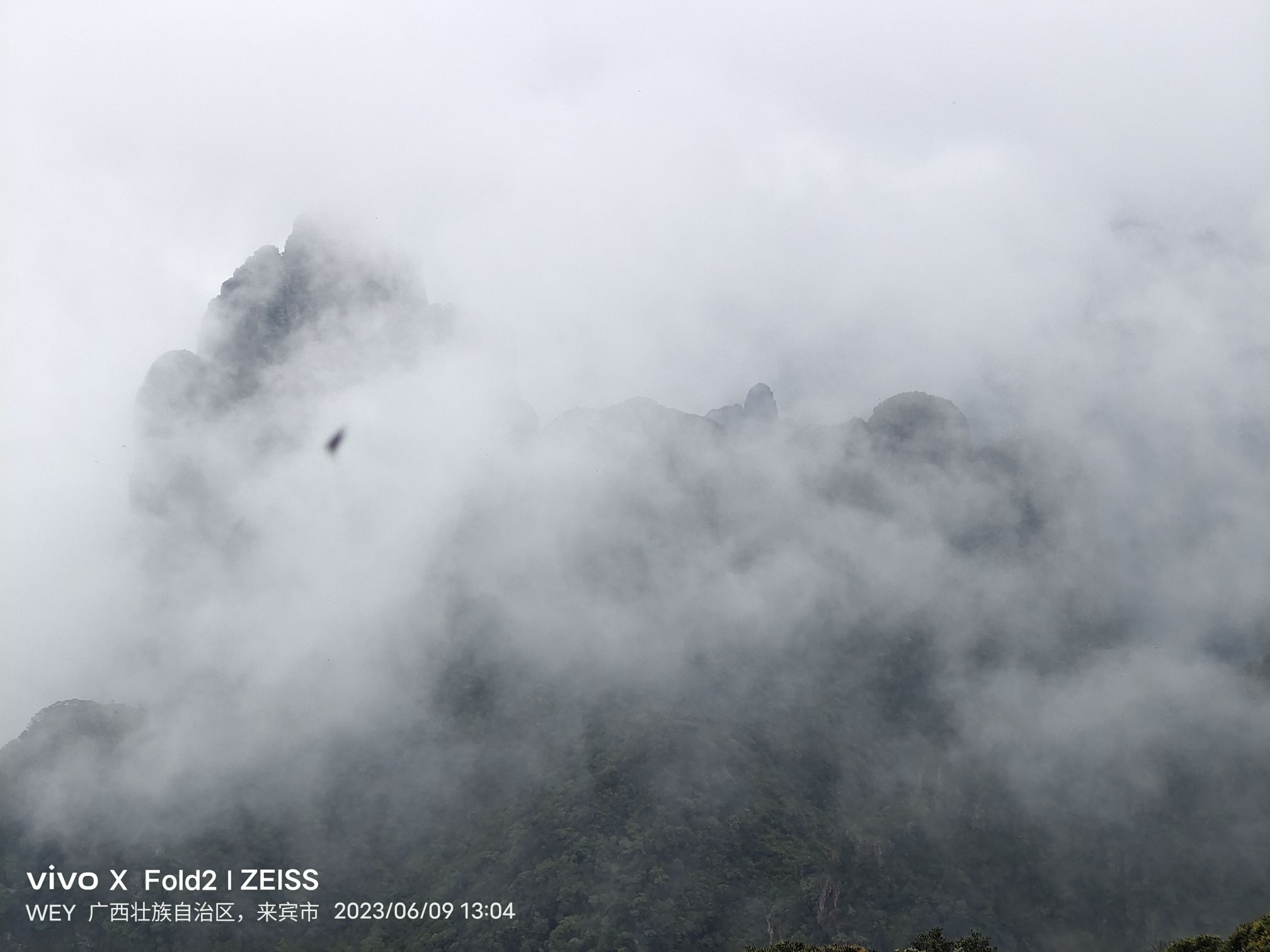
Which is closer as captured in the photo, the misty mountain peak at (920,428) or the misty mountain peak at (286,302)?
the misty mountain peak at (286,302)

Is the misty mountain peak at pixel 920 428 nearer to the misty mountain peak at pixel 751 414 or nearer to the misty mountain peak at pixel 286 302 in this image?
the misty mountain peak at pixel 751 414

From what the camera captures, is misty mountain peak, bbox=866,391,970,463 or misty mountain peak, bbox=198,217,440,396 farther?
misty mountain peak, bbox=866,391,970,463

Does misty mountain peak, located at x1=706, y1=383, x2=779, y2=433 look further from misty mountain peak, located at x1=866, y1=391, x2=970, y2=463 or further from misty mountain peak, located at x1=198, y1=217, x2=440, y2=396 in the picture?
misty mountain peak, located at x1=198, y1=217, x2=440, y2=396

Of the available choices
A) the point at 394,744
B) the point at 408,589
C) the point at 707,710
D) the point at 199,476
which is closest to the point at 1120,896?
the point at 707,710

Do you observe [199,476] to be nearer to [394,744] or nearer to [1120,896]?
[394,744]

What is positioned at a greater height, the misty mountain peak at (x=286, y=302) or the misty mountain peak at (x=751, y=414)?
the misty mountain peak at (x=286, y=302)

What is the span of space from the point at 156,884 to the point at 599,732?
135ft

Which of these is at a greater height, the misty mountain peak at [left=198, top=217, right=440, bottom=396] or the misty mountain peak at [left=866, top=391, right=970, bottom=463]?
the misty mountain peak at [left=198, top=217, right=440, bottom=396]

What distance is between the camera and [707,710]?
332ft

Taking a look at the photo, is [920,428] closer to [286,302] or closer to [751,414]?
[751,414]

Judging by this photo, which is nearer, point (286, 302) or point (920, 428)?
point (286, 302)

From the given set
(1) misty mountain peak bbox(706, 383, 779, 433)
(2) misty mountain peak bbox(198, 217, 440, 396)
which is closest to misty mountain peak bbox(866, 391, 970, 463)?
(1) misty mountain peak bbox(706, 383, 779, 433)

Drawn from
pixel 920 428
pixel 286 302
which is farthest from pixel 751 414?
pixel 286 302

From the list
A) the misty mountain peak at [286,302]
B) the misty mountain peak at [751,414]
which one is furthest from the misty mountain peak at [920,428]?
the misty mountain peak at [286,302]
